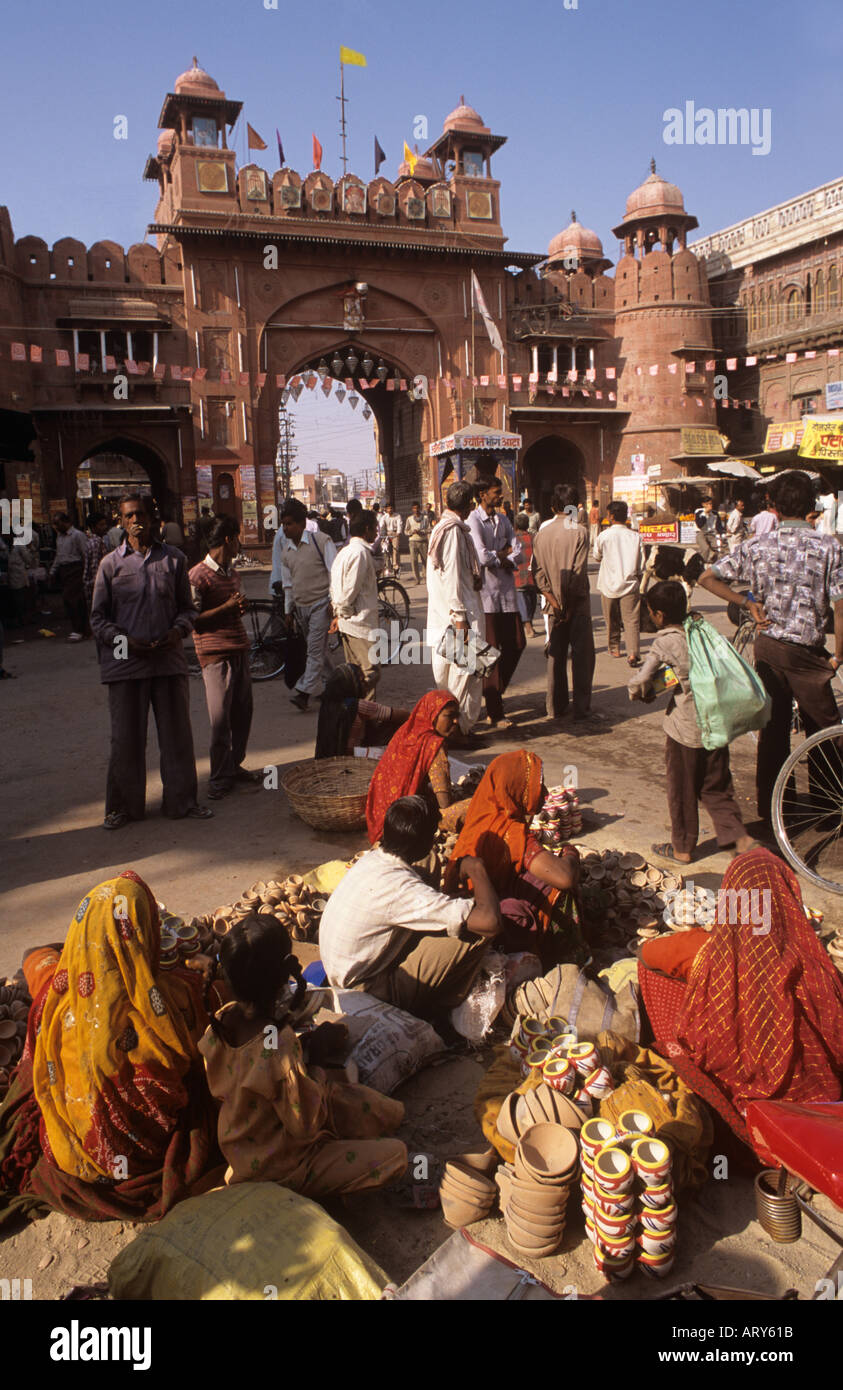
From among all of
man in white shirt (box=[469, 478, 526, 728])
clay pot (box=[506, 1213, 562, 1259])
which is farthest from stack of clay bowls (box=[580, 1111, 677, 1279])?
man in white shirt (box=[469, 478, 526, 728])

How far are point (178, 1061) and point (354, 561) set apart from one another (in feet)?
14.2

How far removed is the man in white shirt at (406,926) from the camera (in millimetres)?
2883

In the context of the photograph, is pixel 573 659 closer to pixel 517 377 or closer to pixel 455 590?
pixel 455 590

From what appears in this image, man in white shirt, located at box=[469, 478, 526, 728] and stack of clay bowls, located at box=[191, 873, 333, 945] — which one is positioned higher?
man in white shirt, located at box=[469, 478, 526, 728]

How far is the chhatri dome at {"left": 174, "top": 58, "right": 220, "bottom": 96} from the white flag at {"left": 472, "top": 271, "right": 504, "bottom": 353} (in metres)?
8.29

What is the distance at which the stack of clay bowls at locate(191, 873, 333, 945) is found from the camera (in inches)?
146

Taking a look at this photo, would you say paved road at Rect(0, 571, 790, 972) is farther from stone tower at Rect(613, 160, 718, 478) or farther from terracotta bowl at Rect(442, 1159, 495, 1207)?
stone tower at Rect(613, 160, 718, 478)

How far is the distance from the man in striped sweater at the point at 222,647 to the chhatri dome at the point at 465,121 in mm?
25839

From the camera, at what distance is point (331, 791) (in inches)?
198

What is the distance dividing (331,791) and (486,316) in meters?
22.6

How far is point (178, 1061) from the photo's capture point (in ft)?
7.61

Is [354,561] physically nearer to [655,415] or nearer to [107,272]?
[107,272]

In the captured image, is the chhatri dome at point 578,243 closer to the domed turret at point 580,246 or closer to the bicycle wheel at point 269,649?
the domed turret at point 580,246

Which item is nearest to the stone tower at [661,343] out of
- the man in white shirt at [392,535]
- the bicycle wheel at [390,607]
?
the man in white shirt at [392,535]
